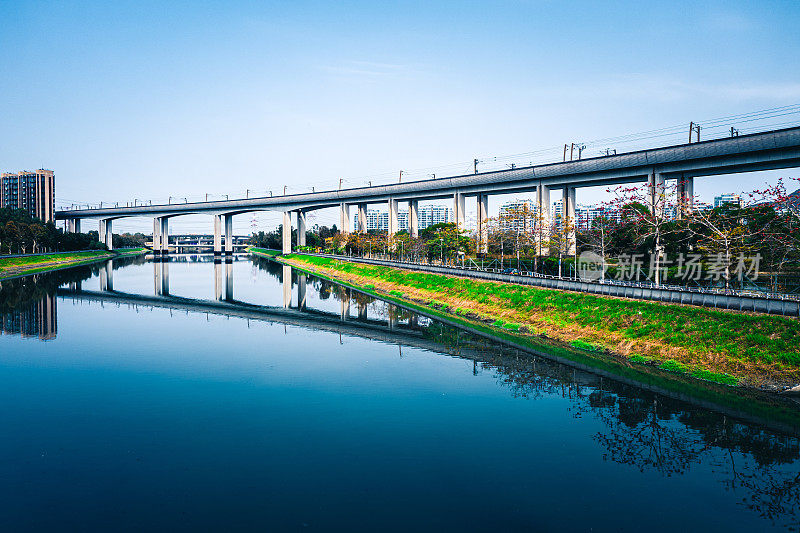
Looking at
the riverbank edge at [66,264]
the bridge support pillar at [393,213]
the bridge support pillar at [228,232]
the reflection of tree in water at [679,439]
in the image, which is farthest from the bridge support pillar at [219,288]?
the bridge support pillar at [228,232]

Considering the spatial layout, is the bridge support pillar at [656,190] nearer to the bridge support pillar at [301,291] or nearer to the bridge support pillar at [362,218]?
the bridge support pillar at [301,291]

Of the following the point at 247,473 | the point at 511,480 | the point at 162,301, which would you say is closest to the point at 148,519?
the point at 247,473

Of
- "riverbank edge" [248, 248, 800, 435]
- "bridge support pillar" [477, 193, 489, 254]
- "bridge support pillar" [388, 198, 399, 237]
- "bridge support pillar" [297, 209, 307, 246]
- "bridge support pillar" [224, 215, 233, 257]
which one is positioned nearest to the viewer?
"riverbank edge" [248, 248, 800, 435]

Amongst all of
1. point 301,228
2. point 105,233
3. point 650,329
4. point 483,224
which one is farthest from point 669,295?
point 105,233

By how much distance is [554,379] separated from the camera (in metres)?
21.0

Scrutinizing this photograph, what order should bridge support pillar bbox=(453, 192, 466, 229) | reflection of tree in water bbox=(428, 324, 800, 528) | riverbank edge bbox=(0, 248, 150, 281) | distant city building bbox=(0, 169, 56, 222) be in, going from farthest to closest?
distant city building bbox=(0, 169, 56, 222), bridge support pillar bbox=(453, 192, 466, 229), riverbank edge bbox=(0, 248, 150, 281), reflection of tree in water bbox=(428, 324, 800, 528)

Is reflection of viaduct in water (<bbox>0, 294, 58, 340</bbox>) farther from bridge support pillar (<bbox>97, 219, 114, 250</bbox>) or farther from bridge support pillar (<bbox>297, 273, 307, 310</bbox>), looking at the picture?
bridge support pillar (<bbox>97, 219, 114, 250</bbox>)

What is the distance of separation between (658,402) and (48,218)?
187 m

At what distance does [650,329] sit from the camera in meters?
24.3

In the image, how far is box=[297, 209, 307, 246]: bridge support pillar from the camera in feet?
366

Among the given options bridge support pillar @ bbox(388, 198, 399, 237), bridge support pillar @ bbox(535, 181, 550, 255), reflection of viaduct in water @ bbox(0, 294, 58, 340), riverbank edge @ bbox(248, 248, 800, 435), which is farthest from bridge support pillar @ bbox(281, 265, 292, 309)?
bridge support pillar @ bbox(535, 181, 550, 255)

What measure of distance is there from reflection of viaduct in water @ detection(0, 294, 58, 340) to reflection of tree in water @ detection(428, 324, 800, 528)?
92.3ft

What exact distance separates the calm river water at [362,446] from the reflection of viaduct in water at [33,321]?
3.20 metres

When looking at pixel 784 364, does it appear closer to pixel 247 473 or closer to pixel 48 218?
Answer: pixel 247 473
